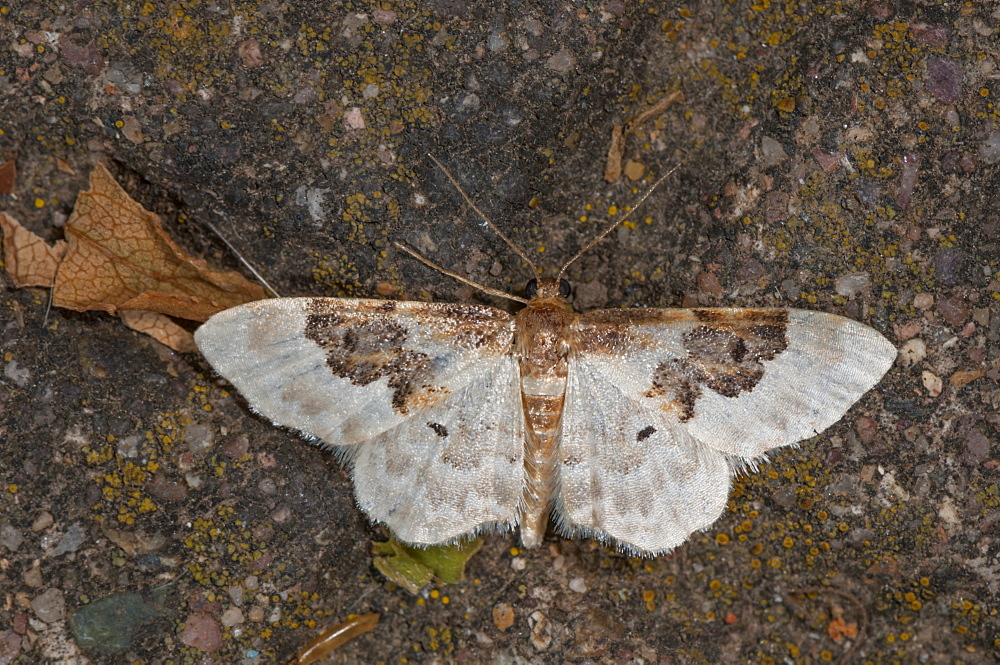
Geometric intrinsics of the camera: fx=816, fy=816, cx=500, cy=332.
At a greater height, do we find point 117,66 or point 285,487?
point 117,66

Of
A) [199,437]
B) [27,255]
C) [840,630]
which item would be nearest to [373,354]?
[199,437]

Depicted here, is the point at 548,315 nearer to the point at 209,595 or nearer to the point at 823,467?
the point at 823,467

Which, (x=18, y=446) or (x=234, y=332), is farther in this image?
(x=18, y=446)

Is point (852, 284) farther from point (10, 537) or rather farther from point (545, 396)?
point (10, 537)

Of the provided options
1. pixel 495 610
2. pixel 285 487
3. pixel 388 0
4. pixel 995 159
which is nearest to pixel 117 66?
pixel 388 0

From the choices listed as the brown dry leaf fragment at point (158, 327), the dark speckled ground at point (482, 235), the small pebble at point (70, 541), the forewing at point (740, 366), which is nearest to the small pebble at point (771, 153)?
the dark speckled ground at point (482, 235)
